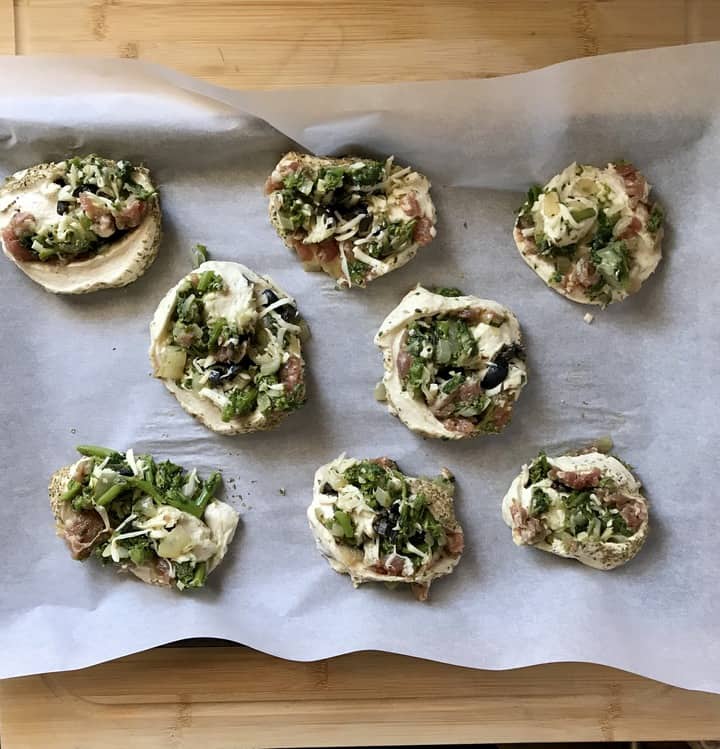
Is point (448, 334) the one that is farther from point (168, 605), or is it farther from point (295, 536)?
point (168, 605)

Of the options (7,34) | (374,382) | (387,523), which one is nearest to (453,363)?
(374,382)

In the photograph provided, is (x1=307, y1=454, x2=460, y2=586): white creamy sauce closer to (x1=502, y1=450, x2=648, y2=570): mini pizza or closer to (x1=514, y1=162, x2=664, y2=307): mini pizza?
(x1=502, y1=450, x2=648, y2=570): mini pizza

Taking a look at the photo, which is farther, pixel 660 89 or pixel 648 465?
pixel 648 465

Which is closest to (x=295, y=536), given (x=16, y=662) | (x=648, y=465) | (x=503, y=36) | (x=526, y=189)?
(x=16, y=662)

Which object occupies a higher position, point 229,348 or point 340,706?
point 229,348

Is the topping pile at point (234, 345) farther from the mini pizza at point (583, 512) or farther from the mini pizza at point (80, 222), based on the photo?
the mini pizza at point (583, 512)

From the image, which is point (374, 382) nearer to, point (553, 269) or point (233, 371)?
point (233, 371)

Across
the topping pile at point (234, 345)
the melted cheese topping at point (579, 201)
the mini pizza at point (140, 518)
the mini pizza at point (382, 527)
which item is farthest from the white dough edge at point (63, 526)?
the melted cheese topping at point (579, 201)
